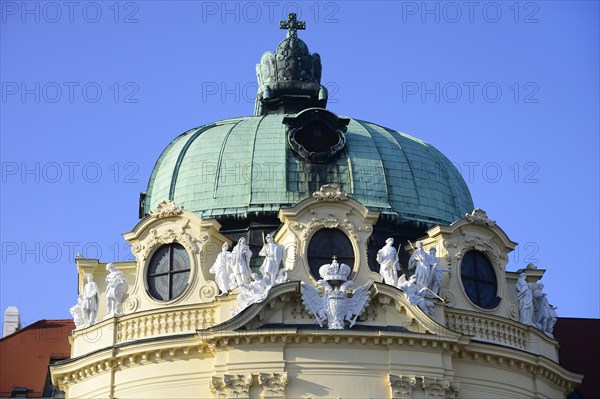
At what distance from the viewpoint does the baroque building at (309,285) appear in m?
39.6

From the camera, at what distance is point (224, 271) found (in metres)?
41.3

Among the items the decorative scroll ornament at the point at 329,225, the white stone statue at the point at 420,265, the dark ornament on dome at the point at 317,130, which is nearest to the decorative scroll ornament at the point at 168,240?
the decorative scroll ornament at the point at 329,225

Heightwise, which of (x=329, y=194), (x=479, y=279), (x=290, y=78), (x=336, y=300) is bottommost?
(x=336, y=300)

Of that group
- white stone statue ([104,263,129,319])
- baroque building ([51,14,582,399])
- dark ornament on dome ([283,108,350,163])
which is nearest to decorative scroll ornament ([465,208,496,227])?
baroque building ([51,14,582,399])

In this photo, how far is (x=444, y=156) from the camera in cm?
4806

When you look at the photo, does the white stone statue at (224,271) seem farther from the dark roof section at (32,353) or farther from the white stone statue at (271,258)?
the dark roof section at (32,353)

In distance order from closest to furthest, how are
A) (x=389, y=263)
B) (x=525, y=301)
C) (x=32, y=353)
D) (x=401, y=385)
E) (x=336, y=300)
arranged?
(x=401, y=385), (x=336, y=300), (x=389, y=263), (x=525, y=301), (x=32, y=353)

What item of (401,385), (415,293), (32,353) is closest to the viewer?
(401,385)

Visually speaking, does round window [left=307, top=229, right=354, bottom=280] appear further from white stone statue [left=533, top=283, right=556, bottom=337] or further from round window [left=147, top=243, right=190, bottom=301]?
white stone statue [left=533, top=283, right=556, bottom=337]

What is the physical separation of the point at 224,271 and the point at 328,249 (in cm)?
305

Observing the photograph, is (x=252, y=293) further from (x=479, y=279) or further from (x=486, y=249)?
(x=486, y=249)

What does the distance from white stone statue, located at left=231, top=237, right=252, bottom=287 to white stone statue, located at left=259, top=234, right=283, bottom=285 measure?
0.41 meters

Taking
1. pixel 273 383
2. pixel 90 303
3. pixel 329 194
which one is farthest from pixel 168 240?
pixel 273 383

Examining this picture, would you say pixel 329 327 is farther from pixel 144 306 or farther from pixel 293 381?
pixel 144 306
